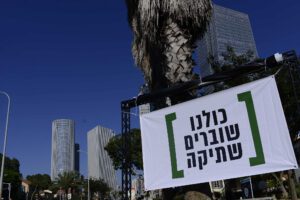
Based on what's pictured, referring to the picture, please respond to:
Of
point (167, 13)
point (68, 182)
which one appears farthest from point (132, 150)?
point (68, 182)

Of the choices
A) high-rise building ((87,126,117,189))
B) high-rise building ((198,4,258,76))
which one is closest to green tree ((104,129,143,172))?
high-rise building ((198,4,258,76))

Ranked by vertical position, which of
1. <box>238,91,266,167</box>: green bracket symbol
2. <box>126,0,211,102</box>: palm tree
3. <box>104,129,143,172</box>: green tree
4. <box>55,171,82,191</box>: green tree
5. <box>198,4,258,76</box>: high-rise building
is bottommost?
<box>238,91,266,167</box>: green bracket symbol

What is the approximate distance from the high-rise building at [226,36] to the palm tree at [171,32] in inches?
759

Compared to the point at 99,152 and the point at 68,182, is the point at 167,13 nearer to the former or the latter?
the point at 68,182

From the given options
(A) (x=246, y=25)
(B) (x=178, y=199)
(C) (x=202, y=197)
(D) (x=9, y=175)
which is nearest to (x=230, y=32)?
(A) (x=246, y=25)

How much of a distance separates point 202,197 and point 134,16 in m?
6.01

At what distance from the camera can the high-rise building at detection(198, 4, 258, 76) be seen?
33250mm

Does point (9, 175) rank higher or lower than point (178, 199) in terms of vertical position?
higher

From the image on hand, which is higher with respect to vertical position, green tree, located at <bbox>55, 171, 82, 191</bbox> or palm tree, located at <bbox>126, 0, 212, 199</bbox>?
green tree, located at <bbox>55, 171, 82, 191</bbox>

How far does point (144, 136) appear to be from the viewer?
21.5 ft

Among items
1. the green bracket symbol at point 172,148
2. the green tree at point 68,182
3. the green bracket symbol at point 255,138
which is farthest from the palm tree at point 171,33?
the green tree at point 68,182

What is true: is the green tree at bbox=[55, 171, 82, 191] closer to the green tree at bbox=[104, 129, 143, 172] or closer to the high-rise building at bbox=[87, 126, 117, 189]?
the high-rise building at bbox=[87, 126, 117, 189]

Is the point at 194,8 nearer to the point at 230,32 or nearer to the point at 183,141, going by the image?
the point at 183,141

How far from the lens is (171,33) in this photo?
9.30 meters
